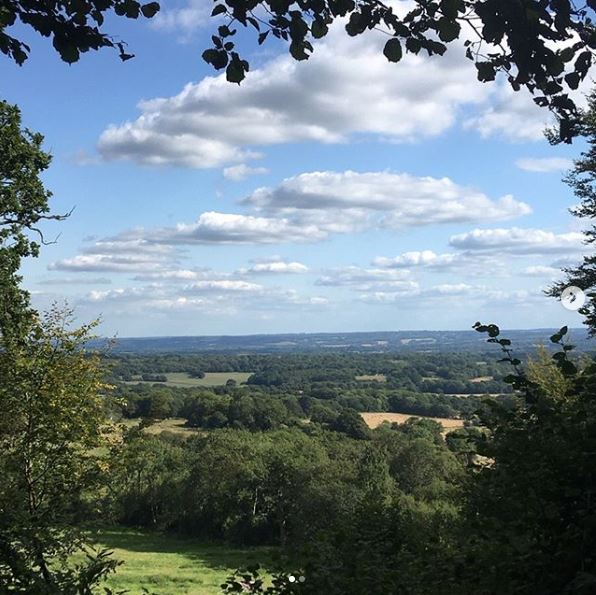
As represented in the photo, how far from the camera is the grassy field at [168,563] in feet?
102

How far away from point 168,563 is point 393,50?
136ft

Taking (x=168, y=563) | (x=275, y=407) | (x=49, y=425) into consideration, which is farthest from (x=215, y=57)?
(x=275, y=407)

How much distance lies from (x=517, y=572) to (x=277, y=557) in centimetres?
180

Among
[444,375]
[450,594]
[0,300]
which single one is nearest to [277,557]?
[450,594]

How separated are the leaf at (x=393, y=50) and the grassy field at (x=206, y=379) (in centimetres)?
13408

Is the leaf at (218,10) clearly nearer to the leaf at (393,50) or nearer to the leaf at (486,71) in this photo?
the leaf at (393,50)

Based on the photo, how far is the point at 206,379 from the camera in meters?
157

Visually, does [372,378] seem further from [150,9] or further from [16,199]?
[150,9]

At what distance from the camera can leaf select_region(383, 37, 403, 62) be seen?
363 cm

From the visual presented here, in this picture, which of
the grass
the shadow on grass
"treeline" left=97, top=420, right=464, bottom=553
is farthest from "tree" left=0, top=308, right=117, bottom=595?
the grass

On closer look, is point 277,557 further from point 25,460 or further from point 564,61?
point 25,460

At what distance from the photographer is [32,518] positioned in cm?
762

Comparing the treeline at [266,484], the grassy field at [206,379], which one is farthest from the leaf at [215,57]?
the grassy field at [206,379]

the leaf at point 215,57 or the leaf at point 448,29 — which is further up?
the leaf at point 448,29
